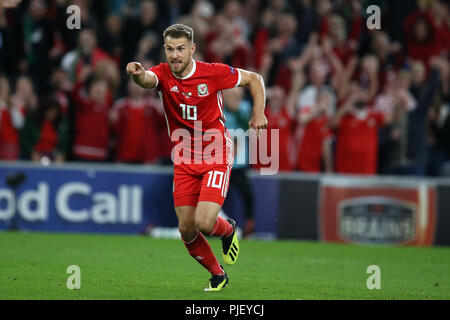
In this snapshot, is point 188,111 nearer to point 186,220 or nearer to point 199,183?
point 199,183

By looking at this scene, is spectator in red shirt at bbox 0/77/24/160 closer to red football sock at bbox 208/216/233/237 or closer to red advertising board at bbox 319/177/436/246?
red advertising board at bbox 319/177/436/246

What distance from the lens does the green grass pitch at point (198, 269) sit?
7.48 meters

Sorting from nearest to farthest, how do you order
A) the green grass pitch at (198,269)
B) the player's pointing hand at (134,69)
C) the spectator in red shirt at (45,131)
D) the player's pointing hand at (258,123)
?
the player's pointing hand at (134,69), the player's pointing hand at (258,123), the green grass pitch at (198,269), the spectator in red shirt at (45,131)

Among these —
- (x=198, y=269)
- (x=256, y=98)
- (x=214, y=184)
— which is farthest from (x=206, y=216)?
(x=198, y=269)

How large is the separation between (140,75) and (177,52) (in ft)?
1.55

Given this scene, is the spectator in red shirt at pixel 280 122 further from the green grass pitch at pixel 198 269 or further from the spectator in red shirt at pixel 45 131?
the spectator in red shirt at pixel 45 131

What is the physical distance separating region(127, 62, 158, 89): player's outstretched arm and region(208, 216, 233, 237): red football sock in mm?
1325

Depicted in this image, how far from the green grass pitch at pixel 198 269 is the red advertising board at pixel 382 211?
0.99ft

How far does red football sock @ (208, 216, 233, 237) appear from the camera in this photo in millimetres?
7594

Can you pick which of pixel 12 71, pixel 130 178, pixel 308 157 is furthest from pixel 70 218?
pixel 308 157

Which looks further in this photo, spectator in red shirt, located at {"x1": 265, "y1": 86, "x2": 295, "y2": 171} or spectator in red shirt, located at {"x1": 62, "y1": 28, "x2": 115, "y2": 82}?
spectator in red shirt, located at {"x1": 62, "y1": 28, "x2": 115, "y2": 82}

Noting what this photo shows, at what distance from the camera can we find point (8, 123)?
1356cm

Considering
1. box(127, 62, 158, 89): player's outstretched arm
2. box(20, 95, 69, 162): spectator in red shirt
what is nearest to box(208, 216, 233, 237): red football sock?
box(127, 62, 158, 89): player's outstretched arm

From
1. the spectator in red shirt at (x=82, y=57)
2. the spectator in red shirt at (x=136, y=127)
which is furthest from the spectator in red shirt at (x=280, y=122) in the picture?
the spectator in red shirt at (x=82, y=57)
